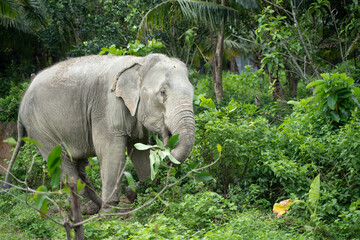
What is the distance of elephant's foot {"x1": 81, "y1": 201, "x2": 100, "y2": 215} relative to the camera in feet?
24.0

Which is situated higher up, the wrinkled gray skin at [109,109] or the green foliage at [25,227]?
the wrinkled gray skin at [109,109]

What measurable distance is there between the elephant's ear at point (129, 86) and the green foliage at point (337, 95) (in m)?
2.33

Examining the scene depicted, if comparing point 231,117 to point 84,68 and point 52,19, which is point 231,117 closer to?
point 84,68

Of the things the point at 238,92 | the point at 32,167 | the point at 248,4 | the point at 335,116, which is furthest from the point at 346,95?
the point at 238,92

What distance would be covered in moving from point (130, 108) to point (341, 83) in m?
2.90

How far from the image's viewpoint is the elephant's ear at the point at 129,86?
633 centimetres

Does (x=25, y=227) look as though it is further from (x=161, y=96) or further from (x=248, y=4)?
(x=248, y=4)

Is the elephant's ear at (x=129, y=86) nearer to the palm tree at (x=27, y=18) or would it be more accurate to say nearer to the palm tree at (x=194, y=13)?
the palm tree at (x=194, y=13)

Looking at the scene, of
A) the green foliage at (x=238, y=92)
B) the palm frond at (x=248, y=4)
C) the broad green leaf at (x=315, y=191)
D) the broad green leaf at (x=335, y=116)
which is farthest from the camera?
the green foliage at (x=238, y=92)

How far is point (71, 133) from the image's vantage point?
6945 mm

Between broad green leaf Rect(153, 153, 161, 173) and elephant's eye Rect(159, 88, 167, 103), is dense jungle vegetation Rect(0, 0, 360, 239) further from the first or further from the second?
elephant's eye Rect(159, 88, 167, 103)

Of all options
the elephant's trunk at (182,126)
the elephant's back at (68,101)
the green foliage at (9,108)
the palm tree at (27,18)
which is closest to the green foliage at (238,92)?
the green foliage at (9,108)

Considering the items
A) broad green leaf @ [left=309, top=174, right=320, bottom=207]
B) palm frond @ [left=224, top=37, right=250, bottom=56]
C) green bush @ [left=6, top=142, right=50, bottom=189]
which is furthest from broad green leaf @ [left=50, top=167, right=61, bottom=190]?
palm frond @ [left=224, top=37, right=250, bottom=56]

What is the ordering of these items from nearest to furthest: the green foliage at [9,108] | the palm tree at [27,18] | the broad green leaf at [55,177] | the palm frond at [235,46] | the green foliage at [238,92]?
the broad green leaf at [55,177] < the green foliage at [9,108] < the green foliage at [238,92] < the palm tree at [27,18] < the palm frond at [235,46]
